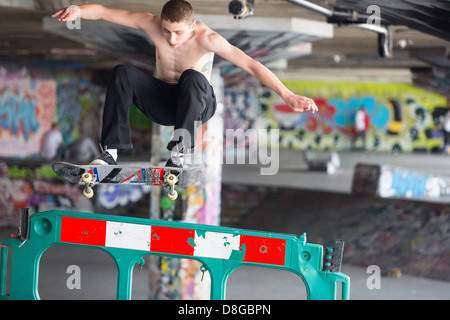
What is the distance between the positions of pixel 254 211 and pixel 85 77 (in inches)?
495

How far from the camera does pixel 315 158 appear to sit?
83.6 feet

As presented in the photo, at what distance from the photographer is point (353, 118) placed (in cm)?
3797

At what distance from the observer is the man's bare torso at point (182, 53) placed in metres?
4.71

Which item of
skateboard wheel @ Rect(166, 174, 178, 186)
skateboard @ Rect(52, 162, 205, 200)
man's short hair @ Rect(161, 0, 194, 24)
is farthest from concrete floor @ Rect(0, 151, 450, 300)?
man's short hair @ Rect(161, 0, 194, 24)

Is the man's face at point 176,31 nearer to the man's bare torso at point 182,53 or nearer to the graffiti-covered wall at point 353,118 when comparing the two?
the man's bare torso at point 182,53

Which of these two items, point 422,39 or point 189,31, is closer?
point 189,31

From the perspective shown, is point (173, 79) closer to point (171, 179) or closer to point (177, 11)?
point (177, 11)

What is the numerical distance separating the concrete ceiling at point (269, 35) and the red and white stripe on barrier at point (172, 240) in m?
2.94

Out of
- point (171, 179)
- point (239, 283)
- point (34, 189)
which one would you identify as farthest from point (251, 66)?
point (34, 189)

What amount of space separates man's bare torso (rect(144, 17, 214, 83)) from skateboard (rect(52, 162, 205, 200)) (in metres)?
0.82

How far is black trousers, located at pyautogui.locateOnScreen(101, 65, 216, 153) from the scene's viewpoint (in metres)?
4.58

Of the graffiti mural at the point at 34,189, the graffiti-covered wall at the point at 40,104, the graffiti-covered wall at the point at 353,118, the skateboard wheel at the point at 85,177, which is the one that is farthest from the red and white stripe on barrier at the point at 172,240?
the graffiti-covered wall at the point at 353,118
